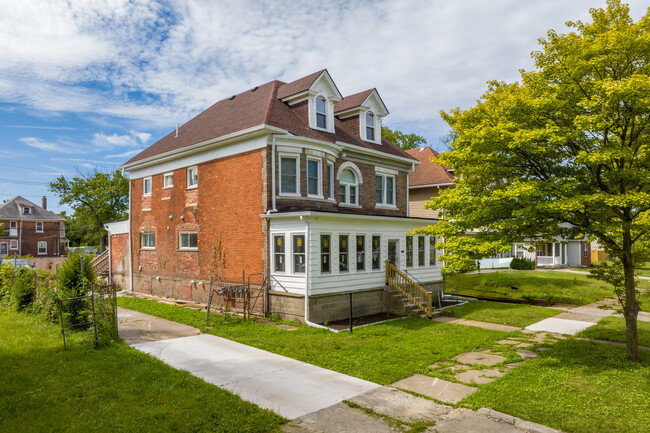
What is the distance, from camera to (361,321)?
51.9ft

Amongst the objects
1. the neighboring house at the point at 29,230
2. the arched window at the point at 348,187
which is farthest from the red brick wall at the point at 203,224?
the neighboring house at the point at 29,230

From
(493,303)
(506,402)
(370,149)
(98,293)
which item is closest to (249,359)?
(98,293)

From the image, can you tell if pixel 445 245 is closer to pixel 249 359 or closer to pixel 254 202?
pixel 249 359

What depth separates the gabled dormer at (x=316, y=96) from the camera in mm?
18797

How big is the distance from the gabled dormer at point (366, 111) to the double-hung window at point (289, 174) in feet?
18.4

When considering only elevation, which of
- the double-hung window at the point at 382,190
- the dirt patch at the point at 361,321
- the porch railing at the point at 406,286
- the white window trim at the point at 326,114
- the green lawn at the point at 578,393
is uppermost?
the white window trim at the point at 326,114

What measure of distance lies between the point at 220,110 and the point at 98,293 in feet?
44.4

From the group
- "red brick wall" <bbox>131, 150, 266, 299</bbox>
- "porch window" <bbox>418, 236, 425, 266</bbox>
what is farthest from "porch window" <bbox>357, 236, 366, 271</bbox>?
"porch window" <bbox>418, 236, 425, 266</bbox>

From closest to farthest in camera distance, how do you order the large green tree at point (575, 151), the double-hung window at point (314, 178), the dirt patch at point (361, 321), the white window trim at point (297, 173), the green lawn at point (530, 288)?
the large green tree at point (575, 151), the dirt patch at point (361, 321), the white window trim at point (297, 173), the double-hung window at point (314, 178), the green lawn at point (530, 288)

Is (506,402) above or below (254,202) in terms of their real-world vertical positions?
below

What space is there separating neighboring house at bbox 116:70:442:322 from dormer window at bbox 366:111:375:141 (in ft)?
0.21

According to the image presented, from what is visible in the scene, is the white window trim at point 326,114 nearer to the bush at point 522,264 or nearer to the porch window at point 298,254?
the porch window at point 298,254

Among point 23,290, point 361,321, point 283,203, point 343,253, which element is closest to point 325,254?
point 343,253

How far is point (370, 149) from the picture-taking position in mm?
20328
